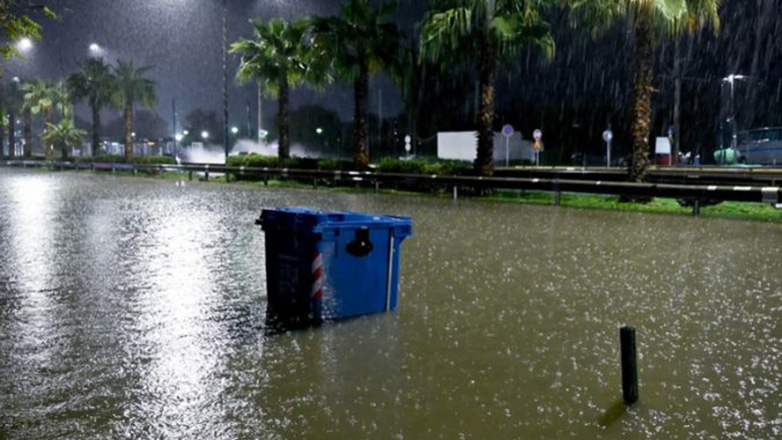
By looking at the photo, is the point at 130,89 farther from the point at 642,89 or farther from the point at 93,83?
the point at 642,89

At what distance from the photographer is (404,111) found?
9525cm

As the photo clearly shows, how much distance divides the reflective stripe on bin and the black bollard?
304 centimetres

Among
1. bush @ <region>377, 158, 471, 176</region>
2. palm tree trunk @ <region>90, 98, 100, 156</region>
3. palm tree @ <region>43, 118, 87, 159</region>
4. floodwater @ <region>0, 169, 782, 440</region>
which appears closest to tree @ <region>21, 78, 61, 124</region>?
palm tree @ <region>43, 118, 87, 159</region>

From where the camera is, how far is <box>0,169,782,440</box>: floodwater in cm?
475

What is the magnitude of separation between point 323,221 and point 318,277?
0.54 m

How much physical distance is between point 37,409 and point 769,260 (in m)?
10.4

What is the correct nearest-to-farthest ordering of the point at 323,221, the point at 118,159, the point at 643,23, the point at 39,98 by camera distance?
the point at 323,221 < the point at 643,23 < the point at 118,159 < the point at 39,98

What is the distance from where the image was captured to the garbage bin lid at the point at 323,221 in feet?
23.1

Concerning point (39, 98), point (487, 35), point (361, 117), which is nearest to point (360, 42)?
point (361, 117)

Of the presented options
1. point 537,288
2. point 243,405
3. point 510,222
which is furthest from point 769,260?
point 243,405

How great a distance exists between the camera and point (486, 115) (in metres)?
26.9

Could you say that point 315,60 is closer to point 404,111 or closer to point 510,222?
point 510,222

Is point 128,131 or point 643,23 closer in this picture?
point 643,23

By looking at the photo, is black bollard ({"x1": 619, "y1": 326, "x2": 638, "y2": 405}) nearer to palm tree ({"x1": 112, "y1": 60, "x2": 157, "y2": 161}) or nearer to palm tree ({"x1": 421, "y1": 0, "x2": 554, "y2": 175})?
palm tree ({"x1": 421, "y1": 0, "x2": 554, "y2": 175})
